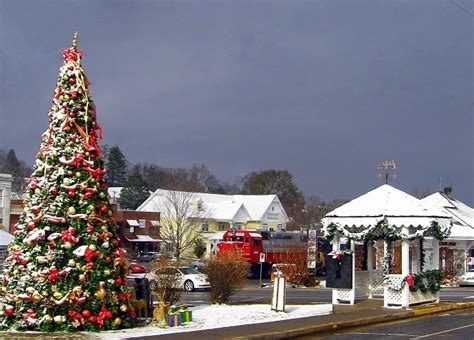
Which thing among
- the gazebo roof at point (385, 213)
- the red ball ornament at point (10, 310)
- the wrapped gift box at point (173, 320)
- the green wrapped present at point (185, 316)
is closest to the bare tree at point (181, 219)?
the gazebo roof at point (385, 213)

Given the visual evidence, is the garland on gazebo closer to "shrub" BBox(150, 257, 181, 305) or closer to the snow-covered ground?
the snow-covered ground

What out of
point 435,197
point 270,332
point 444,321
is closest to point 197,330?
point 270,332

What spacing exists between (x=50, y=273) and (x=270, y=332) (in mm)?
5278

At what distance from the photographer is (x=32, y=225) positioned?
55.3ft

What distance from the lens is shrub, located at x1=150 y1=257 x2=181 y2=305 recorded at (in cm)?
2145

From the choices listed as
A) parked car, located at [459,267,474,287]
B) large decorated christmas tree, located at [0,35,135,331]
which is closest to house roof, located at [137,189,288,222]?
parked car, located at [459,267,474,287]

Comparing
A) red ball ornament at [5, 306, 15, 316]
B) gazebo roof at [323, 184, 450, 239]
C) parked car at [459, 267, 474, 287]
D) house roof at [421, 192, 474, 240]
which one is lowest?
red ball ornament at [5, 306, 15, 316]

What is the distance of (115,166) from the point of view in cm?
14512

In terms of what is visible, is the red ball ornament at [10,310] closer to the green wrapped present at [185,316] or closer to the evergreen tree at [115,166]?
the green wrapped present at [185,316]

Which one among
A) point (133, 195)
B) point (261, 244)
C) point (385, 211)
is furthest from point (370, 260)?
point (133, 195)

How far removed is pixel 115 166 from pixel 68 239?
5121 inches

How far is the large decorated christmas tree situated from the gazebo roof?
32.0ft

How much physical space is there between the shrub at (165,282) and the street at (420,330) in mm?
5152

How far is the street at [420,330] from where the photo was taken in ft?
59.0
